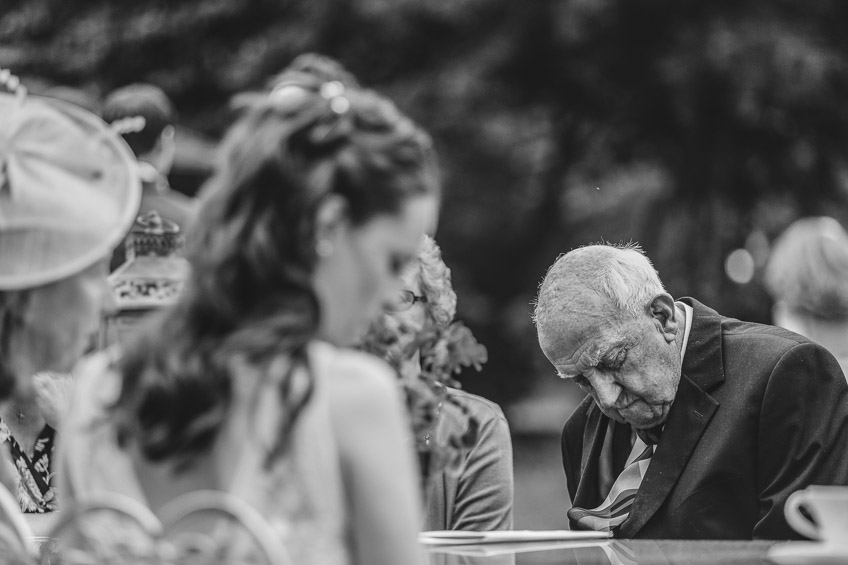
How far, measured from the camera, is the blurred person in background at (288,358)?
1.90 metres

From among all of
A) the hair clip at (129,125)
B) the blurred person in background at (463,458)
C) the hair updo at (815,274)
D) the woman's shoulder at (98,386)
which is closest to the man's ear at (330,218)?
the woman's shoulder at (98,386)

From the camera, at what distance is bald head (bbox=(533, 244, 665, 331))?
3939 millimetres

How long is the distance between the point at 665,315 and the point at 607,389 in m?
0.31

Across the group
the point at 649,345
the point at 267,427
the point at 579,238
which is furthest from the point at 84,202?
the point at 579,238

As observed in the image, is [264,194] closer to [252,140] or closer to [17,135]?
[252,140]

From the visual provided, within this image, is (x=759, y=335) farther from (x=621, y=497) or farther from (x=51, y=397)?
(x=51, y=397)

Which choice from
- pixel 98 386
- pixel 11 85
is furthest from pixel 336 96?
pixel 11 85

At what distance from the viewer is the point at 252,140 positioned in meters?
2.02

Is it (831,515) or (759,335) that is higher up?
(831,515)

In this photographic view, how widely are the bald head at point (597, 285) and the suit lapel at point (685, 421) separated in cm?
22

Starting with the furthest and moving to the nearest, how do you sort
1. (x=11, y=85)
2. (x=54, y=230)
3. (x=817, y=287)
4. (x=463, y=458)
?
(x=817, y=287), (x=463, y=458), (x=11, y=85), (x=54, y=230)

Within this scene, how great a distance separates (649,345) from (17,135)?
212cm

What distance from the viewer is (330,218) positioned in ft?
6.43

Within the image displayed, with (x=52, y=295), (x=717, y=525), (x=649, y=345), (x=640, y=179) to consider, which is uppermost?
(x=52, y=295)
